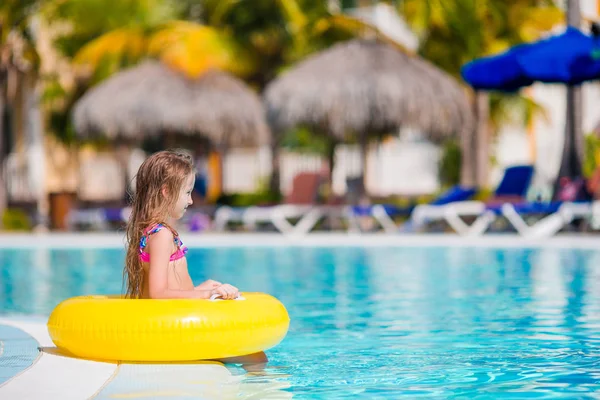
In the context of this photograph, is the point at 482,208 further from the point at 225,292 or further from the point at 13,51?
the point at 225,292

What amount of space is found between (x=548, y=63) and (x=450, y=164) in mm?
13232

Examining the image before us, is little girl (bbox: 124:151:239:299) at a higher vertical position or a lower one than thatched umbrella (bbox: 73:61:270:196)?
lower

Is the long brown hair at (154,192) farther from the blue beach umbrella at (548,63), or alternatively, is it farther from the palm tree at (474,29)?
the palm tree at (474,29)

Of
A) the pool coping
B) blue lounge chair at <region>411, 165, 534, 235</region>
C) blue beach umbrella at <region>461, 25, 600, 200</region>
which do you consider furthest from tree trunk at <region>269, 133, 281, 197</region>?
blue beach umbrella at <region>461, 25, 600, 200</region>

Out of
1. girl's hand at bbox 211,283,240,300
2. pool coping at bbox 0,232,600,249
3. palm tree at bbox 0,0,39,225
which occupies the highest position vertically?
palm tree at bbox 0,0,39,225

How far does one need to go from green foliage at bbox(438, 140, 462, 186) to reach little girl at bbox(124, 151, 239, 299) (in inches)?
924

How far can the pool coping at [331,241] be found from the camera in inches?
593

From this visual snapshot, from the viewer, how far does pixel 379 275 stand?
1150 centimetres

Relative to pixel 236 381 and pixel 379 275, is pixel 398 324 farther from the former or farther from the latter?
pixel 379 275

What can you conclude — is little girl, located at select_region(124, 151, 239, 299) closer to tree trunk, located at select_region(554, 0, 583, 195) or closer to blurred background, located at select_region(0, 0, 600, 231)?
blurred background, located at select_region(0, 0, 600, 231)

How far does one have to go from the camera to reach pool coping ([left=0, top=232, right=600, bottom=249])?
1505cm

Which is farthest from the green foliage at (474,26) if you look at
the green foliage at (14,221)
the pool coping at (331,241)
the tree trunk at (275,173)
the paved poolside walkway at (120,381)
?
the paved poolside walkway at (120,381)

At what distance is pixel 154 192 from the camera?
547cm

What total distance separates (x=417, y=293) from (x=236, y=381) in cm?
478
